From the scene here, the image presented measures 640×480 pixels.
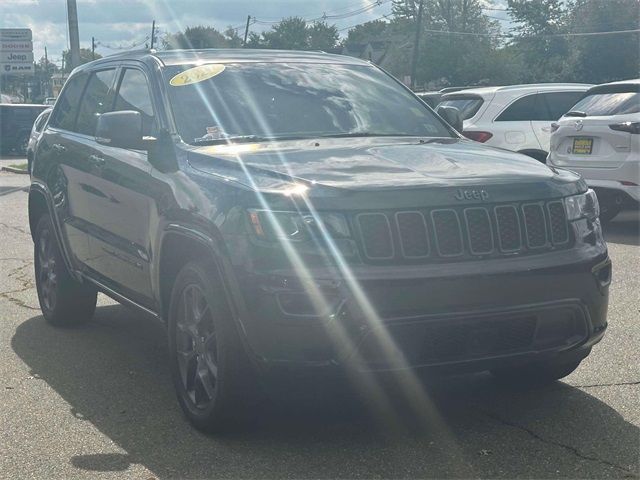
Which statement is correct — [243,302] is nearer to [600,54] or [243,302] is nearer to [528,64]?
[600,54]

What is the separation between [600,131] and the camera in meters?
11.7

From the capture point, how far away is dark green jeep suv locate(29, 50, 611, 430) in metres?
4.30

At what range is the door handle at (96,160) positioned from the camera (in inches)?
245

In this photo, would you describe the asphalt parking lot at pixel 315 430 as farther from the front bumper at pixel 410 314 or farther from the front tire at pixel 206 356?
the front bumper at pixel 410 314

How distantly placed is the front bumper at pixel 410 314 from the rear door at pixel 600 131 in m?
7.24

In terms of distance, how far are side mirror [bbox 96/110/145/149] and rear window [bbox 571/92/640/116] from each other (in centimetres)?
740

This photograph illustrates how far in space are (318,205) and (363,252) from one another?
26 centimetres

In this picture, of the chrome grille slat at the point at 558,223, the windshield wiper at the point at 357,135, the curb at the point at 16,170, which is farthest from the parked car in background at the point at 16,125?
the chrome grille slat at the point at 558,223

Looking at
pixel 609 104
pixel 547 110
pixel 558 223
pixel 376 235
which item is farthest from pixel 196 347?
pixel 547 110

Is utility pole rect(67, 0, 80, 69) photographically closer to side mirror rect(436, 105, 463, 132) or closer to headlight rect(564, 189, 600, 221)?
side mirror rect(436, 105, 463, 132)

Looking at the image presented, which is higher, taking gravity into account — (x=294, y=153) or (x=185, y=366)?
(x=294, y=153)

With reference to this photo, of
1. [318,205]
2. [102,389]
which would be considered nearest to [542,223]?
[318,205]

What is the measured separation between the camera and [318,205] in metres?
4.37

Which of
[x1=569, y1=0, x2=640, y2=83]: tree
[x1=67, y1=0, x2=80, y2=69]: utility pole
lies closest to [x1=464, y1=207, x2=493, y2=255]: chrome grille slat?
[x1=67, y1=0, x2=80, y2=69]: utility pole
